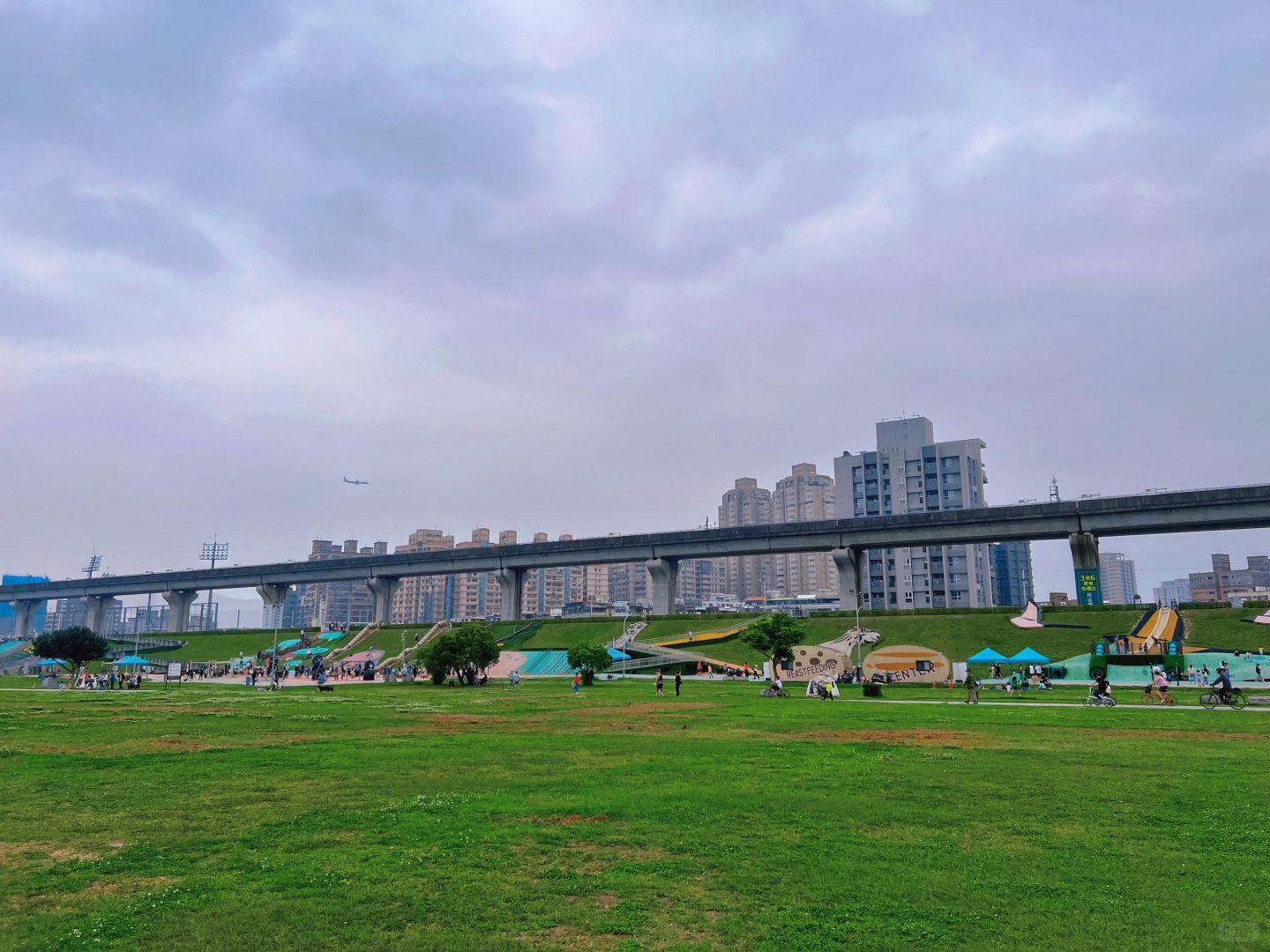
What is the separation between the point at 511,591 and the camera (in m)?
127

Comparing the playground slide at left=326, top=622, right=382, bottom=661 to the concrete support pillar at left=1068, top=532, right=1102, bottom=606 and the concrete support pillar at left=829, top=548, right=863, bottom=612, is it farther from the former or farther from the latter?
the concrete support pillar at left=1068, top=532, right=1102, bottom=606

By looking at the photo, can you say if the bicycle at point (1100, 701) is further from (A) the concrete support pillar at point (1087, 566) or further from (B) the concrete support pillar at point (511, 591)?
(B) the concrete support pillar at point (511, 591)

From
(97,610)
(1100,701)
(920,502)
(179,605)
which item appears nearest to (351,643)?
(179,605)

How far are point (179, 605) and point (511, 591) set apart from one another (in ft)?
237

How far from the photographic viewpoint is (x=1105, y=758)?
20703mm

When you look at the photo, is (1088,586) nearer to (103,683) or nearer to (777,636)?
(777,636)

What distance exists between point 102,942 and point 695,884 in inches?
262

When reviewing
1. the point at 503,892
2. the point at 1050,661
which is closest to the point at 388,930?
the point at 503,892

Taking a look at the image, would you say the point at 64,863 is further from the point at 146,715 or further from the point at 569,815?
the point at 146,715

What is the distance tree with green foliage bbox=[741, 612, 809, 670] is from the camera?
61469 millimetres

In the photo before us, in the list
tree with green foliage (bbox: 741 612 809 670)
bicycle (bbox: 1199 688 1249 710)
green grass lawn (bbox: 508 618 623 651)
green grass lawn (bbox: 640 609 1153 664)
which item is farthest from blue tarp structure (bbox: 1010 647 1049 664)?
green grass lawn (bbox: 508 618 623 651)

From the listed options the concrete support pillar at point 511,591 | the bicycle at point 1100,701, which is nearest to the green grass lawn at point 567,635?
the concrete support pillar at point 511,591

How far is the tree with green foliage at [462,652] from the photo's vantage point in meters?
60.4

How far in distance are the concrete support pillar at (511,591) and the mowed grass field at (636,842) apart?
10197 centimetres
